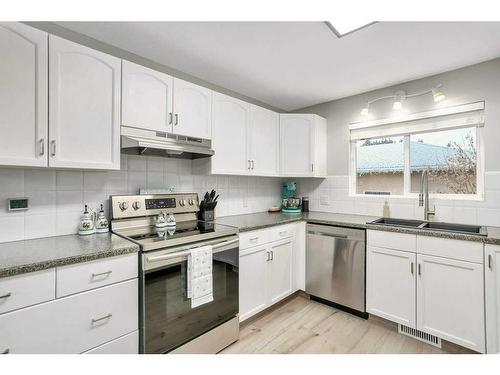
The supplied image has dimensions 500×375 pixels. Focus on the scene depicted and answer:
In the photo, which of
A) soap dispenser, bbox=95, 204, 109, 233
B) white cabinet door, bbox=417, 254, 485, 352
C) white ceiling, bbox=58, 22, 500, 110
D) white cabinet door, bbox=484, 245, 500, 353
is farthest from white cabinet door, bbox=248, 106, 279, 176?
white cabinet door, bbox=484, 245, 500, 353

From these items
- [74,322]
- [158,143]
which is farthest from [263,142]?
[74,322]

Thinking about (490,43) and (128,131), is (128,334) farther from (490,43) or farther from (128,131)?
(490,43)

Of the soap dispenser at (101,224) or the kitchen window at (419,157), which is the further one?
the kitchen window at (419,157)

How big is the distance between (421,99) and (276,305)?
2.46 m

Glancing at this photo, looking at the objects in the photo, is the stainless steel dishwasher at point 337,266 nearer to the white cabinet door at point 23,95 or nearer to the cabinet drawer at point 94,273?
the cabinet drawer at point 94,273

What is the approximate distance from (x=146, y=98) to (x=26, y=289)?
130 centimetres

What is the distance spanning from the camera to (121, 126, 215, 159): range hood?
5.51 ft

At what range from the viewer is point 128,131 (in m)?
1.70

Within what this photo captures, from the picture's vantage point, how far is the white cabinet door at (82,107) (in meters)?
1.41

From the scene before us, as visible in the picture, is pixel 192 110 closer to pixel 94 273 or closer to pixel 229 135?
pixel 229 135

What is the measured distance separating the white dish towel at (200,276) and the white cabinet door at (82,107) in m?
0.79

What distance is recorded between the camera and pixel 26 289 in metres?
1.11

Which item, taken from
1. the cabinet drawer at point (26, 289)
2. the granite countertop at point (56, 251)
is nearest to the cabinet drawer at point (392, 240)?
the granite countertop at point (56, 251)

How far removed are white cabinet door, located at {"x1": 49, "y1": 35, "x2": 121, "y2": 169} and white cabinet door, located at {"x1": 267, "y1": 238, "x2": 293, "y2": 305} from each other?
1.54 metres
